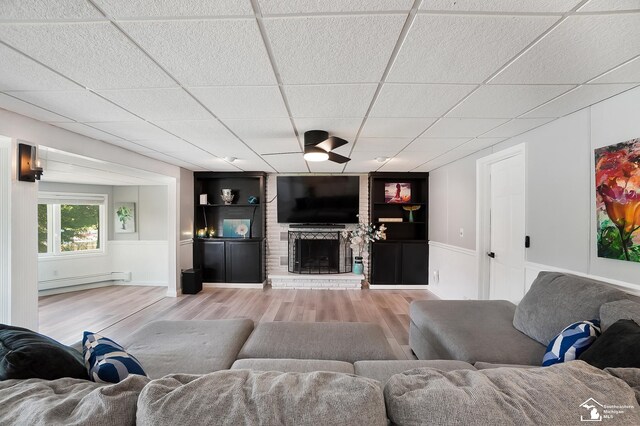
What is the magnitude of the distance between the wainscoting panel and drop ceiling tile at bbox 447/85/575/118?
2.08 metres

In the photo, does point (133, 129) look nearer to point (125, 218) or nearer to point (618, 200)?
point (125, 218)

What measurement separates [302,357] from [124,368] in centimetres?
94

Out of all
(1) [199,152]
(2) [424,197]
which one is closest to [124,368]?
(1) [199,152]

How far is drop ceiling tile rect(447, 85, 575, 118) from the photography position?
1.75 m

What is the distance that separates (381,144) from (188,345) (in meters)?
2.81

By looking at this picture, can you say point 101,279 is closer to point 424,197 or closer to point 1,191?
point 1,191

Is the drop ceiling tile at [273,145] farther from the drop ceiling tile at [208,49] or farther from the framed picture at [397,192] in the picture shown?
the framed picture at [397,192]

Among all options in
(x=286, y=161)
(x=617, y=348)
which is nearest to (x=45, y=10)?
(x=617, y=348)

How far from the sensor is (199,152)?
3.51 meters

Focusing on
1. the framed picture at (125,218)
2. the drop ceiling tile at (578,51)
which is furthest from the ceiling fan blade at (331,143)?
the framed picture at (125,218)

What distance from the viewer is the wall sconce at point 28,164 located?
217 centimetres

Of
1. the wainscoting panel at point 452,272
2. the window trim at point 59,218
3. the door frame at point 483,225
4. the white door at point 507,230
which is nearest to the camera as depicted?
the white door at point 507,230

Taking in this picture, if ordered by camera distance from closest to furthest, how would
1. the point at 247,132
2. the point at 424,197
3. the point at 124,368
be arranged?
the point at 124,368
the point at 247,132
the point at 424,197

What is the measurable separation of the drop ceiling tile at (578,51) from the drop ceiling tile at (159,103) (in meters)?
2.18
